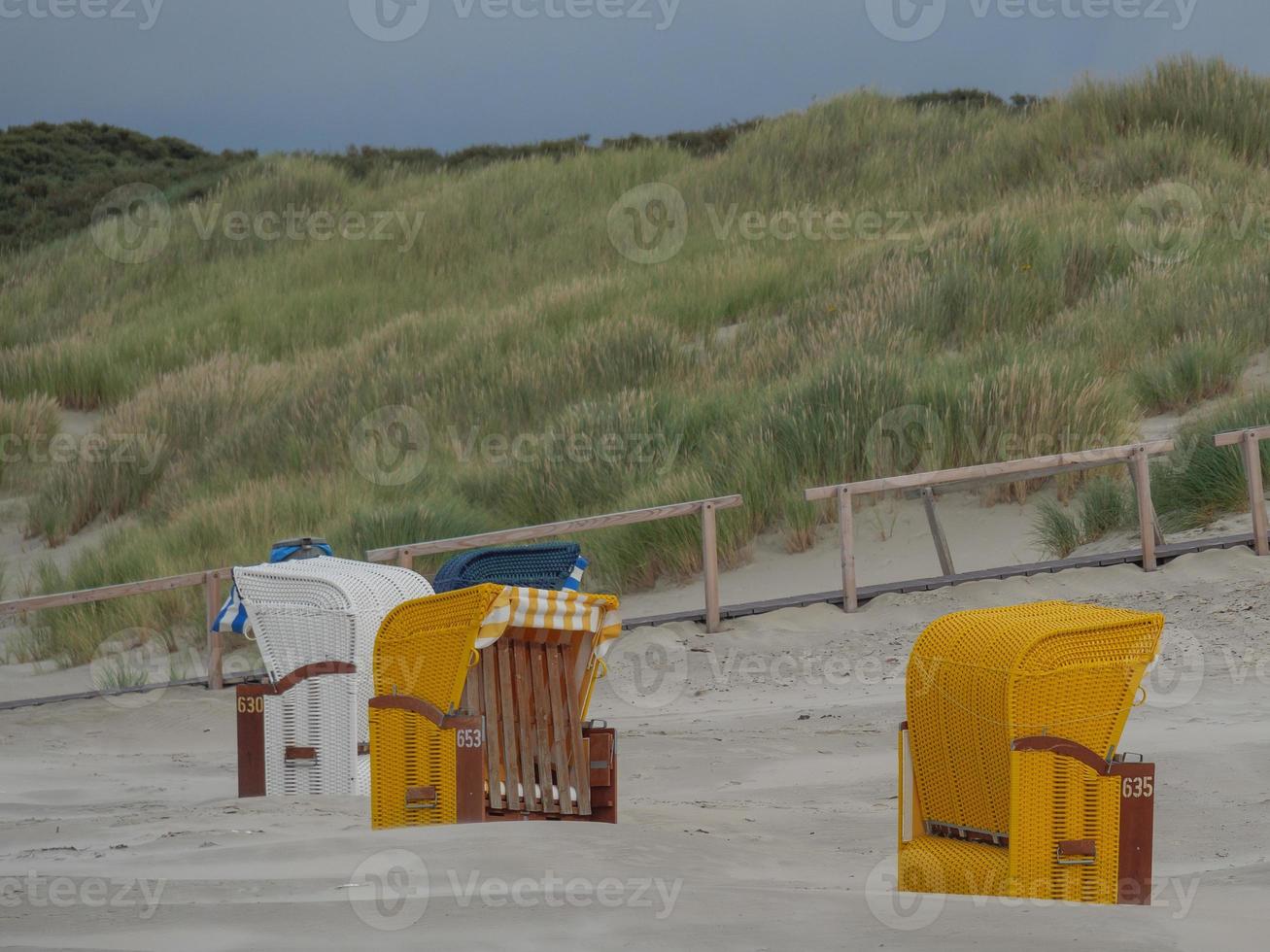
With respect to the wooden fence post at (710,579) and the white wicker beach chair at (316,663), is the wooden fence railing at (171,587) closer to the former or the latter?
the wooden fence post at (710,579)

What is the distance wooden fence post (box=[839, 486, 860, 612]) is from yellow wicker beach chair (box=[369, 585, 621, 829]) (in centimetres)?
451

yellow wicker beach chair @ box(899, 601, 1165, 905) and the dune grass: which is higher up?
the dune grass

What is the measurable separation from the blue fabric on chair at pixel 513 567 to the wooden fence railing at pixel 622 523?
11.7 ft

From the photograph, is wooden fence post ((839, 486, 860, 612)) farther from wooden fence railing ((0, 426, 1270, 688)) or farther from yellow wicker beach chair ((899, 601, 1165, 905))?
yellow wicker beach chair ((899, 601, 1165, 905))

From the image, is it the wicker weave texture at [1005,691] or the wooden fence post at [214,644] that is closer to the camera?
the wicker weave texture at [1005,691]

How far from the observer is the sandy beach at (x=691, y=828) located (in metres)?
3.85

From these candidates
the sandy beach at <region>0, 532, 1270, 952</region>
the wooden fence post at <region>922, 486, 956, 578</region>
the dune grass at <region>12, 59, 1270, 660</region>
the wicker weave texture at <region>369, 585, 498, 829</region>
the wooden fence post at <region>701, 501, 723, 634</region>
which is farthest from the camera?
the dune grass at <region>12, 59, 1270, 660</region>

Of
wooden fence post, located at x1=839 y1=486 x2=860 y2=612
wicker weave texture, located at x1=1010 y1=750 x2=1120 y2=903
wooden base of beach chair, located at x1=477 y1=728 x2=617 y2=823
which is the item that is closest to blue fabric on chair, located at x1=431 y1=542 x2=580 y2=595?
wooden base of beach chair, located at x1=477 y1=728 x2=617 y2=823

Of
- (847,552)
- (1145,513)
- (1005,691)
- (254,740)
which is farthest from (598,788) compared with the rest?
(1145,513)

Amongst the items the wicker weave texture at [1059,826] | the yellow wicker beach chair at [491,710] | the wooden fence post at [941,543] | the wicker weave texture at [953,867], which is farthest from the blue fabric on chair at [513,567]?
the wooden fence post at [941,543]

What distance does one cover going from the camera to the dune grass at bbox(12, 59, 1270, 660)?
1302cm

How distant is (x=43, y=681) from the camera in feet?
40.5

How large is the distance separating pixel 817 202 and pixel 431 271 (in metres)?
6.34

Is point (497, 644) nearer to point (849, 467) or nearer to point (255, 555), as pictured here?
point (849, 467)
